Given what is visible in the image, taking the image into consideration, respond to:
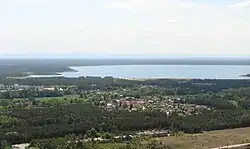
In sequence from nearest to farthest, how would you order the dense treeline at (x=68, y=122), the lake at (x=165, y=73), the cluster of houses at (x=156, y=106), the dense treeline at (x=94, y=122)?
the dense treeline at (x=68, y=122), the dense treeline at (x=94, y=122), the cluster of houses at (x=156, y=106), the lake at (x=165, y=73)

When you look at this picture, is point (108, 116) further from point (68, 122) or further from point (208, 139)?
point (208, 139)

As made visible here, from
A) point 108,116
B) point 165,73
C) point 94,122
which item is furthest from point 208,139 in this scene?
point 165,73

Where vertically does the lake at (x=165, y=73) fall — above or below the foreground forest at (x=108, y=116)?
below

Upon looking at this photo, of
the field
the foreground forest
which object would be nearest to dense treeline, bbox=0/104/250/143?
the foreground forest

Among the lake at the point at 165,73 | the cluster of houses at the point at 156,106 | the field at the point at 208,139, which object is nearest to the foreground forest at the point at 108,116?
the cluster of houses at the point at 156,106

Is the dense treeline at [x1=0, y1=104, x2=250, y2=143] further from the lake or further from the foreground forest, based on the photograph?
the lake

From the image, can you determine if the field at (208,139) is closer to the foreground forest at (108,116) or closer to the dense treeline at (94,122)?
the foreground forest at (108,116)
